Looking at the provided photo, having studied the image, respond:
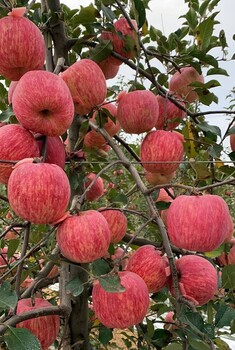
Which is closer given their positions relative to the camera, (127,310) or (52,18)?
(127,310)

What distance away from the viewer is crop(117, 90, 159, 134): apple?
1097 mm

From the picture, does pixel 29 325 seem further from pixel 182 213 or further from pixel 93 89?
pixel 93 89

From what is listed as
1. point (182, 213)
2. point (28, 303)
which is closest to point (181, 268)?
point (182, 213)

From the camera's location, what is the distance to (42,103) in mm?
853

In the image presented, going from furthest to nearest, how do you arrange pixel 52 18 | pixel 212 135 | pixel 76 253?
pixel 212 135 → pixel 52 18 → pixel 76 253

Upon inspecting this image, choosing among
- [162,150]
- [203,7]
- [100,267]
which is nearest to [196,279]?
[100,267]

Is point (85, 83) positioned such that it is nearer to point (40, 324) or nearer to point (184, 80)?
point (184, 80)

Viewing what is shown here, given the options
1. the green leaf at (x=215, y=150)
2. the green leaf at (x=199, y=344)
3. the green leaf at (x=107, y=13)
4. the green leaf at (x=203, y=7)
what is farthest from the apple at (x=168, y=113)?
the green leaf at (x=199, y=344)

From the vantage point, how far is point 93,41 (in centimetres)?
122

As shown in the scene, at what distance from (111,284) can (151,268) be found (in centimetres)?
15

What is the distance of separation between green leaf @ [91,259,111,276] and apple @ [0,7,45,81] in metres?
0.44

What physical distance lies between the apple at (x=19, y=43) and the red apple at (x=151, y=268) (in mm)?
469

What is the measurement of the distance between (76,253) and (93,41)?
63 cm

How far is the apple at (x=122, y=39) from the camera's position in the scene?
110 cm
